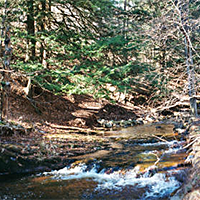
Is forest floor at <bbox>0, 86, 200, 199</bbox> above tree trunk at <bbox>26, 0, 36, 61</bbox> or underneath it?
underneath

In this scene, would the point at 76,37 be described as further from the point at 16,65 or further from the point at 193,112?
the point at 193,112

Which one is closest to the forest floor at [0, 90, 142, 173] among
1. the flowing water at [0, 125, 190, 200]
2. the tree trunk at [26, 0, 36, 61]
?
the flowing water at [0, 125, 190, 200]

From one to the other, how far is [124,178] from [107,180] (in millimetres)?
486

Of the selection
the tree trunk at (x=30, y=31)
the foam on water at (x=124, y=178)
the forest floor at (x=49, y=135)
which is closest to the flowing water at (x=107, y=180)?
the foam on water at (x=124, y=178)

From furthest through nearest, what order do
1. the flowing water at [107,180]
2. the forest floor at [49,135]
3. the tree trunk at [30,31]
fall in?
the tree trunk at [30,31]
the forest floor at [49,135]
the flowing water at [107,180]

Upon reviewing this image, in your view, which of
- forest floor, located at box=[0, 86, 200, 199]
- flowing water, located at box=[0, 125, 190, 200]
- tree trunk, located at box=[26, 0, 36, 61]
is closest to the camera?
flowing water, located at box=[0, 125, 190, 200]

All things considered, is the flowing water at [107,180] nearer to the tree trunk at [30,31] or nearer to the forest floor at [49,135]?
the forest floor at [49,135]

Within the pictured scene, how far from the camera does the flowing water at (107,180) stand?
18.6ft

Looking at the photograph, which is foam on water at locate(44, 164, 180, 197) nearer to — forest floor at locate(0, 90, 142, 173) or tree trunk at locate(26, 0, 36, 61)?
forest floor at locate(0, 90, 142, 173)

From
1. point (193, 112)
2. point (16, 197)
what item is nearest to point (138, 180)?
point (16, 197)

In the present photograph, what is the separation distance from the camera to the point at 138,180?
21.2ft

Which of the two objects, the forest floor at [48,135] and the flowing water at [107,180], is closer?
the flowing water at [107,180]

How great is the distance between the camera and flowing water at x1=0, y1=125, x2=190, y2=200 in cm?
566

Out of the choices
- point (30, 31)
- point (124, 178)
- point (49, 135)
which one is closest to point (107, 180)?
point (124, 178)
